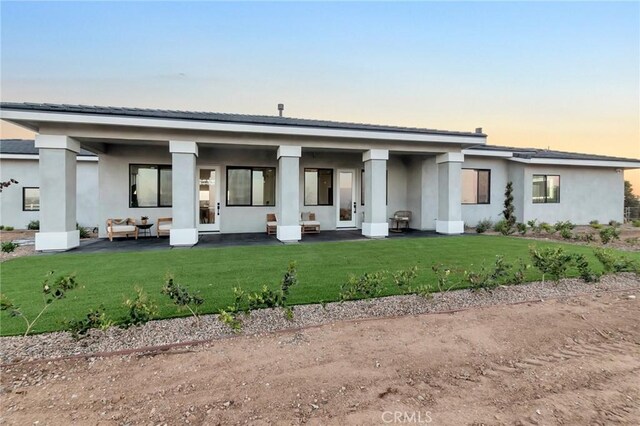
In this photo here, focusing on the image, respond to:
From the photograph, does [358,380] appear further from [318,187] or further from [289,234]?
[318,187]

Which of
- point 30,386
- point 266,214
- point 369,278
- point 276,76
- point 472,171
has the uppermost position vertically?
point 276,76

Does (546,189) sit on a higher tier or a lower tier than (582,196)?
higher

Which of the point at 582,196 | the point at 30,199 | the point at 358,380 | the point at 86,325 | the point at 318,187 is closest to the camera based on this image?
the point at 358,380

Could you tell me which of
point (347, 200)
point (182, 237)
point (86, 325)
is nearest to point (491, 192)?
point (347, 200)

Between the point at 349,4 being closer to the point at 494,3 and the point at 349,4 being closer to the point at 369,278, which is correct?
the point at 494,3

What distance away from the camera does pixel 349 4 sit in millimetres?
10047

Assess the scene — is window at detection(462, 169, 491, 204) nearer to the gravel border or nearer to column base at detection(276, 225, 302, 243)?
column base at detection(276, 225, 302, 243)

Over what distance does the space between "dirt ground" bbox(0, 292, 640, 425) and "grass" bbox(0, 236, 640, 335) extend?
1094mm

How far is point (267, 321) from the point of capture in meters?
3.92

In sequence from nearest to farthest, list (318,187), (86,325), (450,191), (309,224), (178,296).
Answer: (86,325) < (178,296) < (450,191) < (309,224) < (318,187)

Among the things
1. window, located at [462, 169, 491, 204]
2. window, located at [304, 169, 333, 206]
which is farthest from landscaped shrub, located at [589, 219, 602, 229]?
window, located at [304, 169, 333, 206]

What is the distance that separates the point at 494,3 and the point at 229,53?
376 inches

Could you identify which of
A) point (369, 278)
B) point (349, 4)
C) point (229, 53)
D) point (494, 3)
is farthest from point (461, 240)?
point (229, 53)

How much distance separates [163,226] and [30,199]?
8515mm
